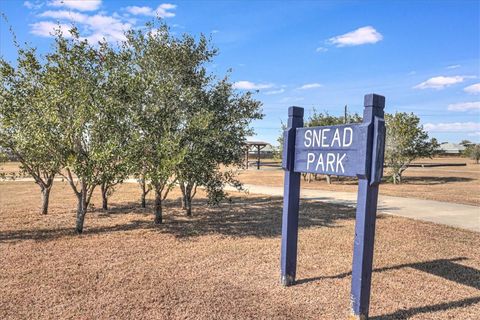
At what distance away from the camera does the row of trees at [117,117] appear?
8.27 meters

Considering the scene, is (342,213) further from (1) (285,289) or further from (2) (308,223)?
(1) (285,289)

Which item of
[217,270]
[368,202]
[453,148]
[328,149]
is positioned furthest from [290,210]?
[453,148]

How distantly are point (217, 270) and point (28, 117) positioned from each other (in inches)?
216

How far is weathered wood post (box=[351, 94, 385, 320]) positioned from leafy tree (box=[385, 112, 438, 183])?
22.1 meters

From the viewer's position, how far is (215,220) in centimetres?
1120

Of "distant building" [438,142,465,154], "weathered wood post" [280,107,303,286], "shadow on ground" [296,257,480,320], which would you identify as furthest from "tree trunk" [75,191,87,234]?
"distant building" [438,142,465,154]

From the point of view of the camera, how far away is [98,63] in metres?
9.42

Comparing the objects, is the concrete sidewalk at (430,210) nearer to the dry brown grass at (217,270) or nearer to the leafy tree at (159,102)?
the dry brown grass at (217,270)

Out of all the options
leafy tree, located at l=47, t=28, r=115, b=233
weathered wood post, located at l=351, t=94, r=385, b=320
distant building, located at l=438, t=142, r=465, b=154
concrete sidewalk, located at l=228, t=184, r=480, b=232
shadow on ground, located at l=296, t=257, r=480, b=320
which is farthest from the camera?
distant building, located at l=438, t=142, r=465, b=154

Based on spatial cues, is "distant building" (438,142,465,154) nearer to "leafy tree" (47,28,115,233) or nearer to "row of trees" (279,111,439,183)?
"row of trees" (279,111,439,183)

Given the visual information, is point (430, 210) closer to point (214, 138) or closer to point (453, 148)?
point (214, 138)

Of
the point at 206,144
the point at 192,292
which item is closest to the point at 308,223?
the point at 206,144

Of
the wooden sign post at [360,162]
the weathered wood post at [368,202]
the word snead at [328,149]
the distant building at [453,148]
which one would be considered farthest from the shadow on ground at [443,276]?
the distant building at [453,148]

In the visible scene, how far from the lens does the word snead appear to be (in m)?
4.58
